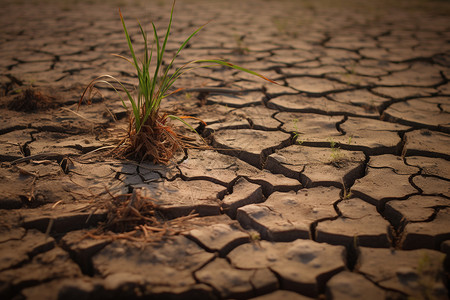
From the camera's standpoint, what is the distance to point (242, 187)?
165 centimetres

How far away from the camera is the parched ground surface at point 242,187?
3.81 ft

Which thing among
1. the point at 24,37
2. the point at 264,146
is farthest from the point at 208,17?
the point at 264,146

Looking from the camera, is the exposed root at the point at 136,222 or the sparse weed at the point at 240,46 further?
the sparse weed at the point at 240,46

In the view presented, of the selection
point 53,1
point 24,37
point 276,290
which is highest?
point 53,1

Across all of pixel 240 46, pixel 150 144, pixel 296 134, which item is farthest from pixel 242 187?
pixel 240 46

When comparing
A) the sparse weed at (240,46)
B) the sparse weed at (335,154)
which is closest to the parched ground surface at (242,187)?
the sparse weed at (335,154)

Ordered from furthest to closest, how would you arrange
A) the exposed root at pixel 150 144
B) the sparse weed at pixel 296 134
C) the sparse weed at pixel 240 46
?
the sparse weed at pixel 240 46
the sparse weed at pixel 296 134
the exposed root at pixel 150 144

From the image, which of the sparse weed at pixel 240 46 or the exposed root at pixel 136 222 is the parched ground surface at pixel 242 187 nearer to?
the exposed root at pixel 136 222

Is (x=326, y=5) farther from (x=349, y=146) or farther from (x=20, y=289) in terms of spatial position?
(x=20, y=289)

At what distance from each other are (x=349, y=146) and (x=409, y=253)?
800 mm

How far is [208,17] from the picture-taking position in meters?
5.46

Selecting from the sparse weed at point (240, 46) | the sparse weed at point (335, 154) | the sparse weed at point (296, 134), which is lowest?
the sparse weed at point (335, 154)

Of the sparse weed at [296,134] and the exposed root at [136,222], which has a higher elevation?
the sparse weed at [296,134]

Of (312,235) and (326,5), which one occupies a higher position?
(326,5)
